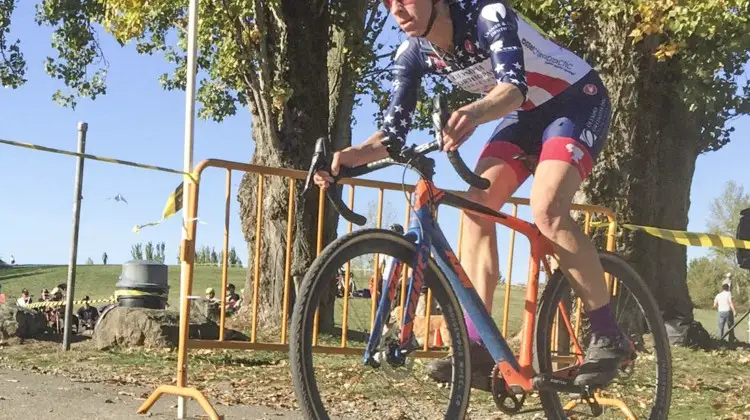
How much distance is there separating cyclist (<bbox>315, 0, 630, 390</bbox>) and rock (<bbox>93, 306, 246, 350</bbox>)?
6.65 meters

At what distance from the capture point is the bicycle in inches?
125

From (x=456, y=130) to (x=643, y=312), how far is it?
6.72ft

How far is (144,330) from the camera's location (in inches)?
402

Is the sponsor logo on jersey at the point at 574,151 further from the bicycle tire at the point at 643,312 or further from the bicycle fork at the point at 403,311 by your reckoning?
the bicycle fork at the point at 403,311

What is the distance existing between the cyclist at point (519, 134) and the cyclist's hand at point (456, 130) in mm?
433

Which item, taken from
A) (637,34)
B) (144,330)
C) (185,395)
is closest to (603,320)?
(185,395)

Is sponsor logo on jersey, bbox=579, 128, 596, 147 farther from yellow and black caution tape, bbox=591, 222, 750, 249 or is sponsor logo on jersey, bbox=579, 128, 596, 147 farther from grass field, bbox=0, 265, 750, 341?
grass field, bbox=0, 265, 750, 341

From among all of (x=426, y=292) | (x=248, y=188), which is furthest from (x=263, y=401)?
(x=248, y=188)

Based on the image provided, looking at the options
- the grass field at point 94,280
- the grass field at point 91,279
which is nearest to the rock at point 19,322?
the grass field at point 94,280

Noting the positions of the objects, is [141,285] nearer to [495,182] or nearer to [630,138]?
[630,138]

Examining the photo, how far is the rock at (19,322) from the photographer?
11.7 m

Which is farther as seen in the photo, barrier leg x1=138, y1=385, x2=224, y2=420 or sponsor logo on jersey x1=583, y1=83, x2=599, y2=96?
barrier leg x1=138, y1=385, x2=224, y2=420

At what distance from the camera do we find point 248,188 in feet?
50.4

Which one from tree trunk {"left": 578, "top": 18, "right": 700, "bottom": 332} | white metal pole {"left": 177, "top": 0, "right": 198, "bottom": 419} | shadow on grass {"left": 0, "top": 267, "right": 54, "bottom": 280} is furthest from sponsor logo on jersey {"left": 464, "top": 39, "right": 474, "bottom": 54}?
shadow on grass {"left": 0, "top": 267, "right": 54, "bottom": 280}
